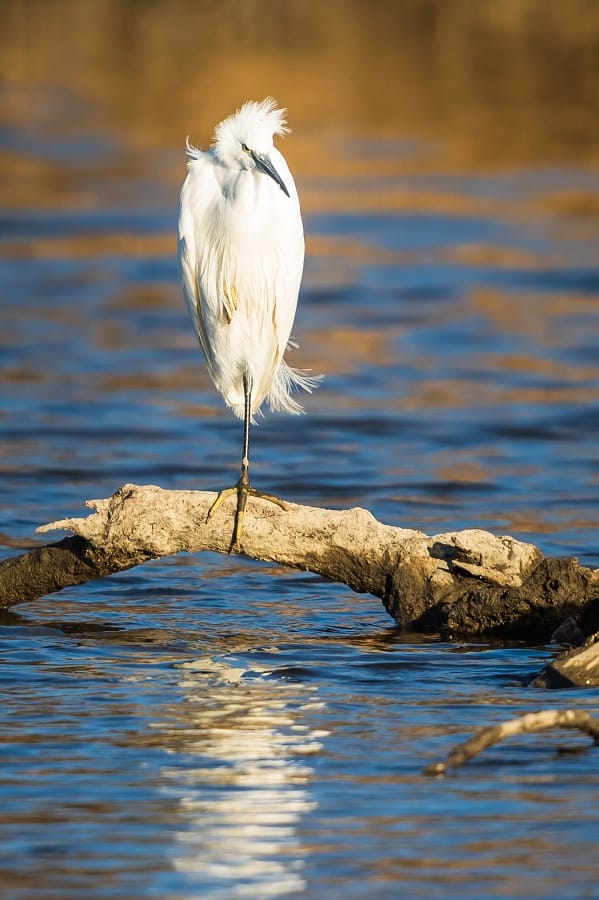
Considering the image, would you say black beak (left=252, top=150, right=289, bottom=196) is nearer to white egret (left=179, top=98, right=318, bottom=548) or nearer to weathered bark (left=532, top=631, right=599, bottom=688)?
white egret (left=179, top=98, right=318, bottom=548)

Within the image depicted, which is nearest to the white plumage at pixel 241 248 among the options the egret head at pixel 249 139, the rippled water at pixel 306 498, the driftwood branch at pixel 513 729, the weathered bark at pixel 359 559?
the egret head at pixel 249 139

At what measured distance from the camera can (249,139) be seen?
27.6ft

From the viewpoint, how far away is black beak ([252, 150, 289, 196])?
27.2 feet

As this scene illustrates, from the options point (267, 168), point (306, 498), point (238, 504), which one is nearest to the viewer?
point (238, 504)

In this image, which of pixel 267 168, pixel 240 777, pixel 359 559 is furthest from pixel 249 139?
pixel 240 777

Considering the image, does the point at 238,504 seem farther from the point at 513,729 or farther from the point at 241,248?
the point at 513,729

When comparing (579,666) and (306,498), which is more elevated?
(306,498)

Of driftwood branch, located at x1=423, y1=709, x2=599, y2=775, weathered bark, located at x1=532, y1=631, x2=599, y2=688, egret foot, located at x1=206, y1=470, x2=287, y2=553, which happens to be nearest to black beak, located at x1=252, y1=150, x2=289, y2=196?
egret foot, located at x1=206, y1=470, x2=287, y2=553

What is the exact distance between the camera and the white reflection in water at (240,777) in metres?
5.72

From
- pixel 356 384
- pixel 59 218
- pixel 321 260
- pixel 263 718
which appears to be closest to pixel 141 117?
pixel 59 218

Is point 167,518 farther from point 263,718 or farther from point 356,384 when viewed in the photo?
point 356,384

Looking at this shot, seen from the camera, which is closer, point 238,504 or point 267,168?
point 238,504

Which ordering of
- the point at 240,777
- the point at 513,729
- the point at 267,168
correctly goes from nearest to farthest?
the point at 513,729 → the point at 240,777 → the point at 267,168

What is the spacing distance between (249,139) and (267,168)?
0.20m
